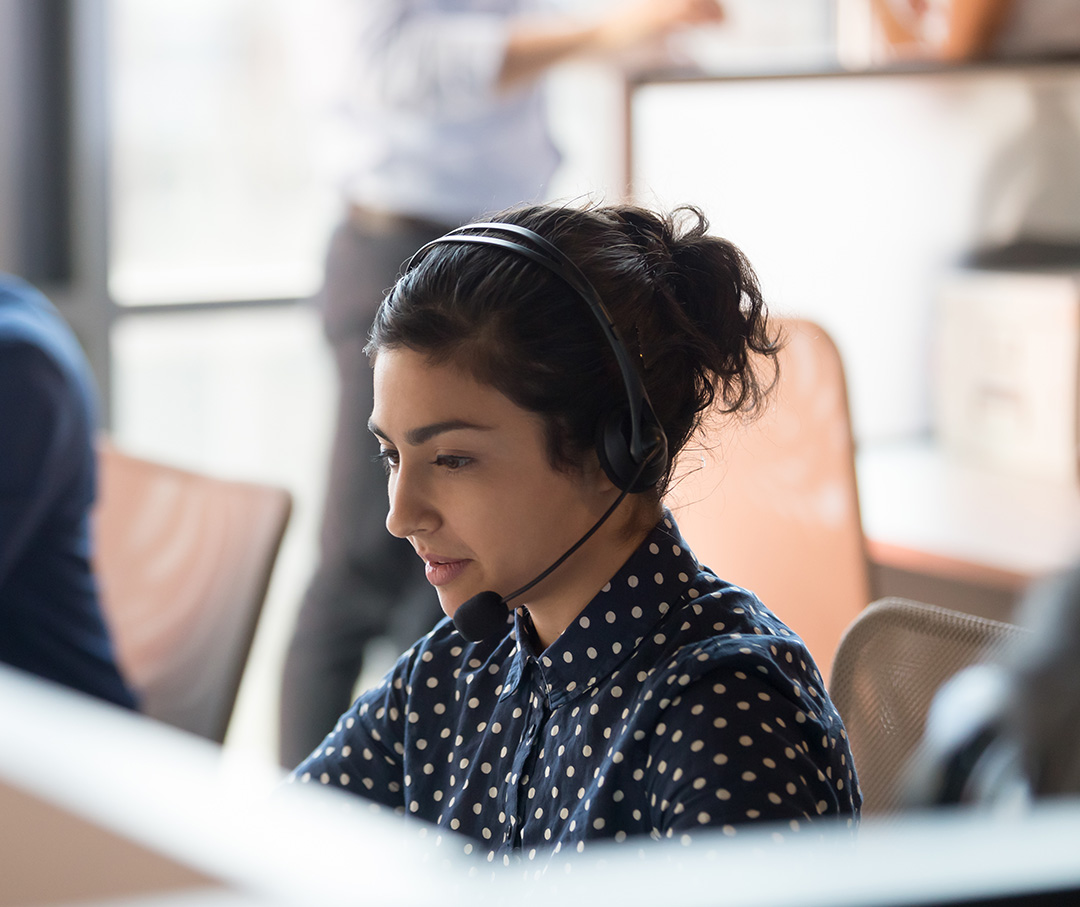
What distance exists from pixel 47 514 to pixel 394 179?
777 mm

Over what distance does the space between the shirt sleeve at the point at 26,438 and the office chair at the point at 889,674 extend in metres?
0.86

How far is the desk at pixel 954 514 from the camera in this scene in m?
1.56

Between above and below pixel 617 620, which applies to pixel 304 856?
above

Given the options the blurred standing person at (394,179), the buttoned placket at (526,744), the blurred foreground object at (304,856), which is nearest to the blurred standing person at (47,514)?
the blurred standing person at (394,179)

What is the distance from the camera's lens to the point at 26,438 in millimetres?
1377

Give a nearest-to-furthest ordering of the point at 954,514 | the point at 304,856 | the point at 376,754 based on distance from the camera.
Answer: the point at 304,856
the point at 376,754
the point at 954,514

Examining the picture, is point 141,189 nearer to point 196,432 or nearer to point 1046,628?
point 196,432

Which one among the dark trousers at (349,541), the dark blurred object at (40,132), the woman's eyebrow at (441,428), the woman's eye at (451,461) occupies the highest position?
the dark blurred object at (40,132)

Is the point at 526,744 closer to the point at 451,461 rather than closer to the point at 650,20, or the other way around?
the point at 451,461

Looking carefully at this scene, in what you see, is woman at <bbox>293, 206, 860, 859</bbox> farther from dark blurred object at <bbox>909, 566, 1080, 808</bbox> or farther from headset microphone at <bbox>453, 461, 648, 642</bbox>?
dark blurred object at <bbox>909, 566, 1080, 808</bbox>

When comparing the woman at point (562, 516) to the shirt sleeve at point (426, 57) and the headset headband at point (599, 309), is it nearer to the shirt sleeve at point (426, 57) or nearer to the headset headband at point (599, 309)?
the headset headband at point (599, 309)

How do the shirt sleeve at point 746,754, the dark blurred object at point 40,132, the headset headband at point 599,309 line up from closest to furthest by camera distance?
1. the shirt sleeve at point 746,754
2. the headset headband at point 599,309
3. the dark blurred object at point 40,132

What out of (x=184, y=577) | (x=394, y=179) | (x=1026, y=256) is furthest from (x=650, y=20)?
(x=184, y=577)

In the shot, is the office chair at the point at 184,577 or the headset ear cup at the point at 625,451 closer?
the headset ear cup at the point at 625,451
